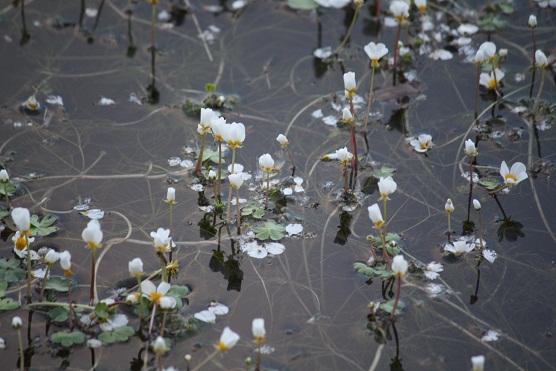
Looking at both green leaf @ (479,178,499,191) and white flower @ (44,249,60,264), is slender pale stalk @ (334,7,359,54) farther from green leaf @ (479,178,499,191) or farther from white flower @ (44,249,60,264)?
white flower @ (44,249,60,264)

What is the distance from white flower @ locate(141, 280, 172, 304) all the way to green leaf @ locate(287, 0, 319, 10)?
6.79 ft

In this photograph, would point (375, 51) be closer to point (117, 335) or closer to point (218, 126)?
point (218, 126)

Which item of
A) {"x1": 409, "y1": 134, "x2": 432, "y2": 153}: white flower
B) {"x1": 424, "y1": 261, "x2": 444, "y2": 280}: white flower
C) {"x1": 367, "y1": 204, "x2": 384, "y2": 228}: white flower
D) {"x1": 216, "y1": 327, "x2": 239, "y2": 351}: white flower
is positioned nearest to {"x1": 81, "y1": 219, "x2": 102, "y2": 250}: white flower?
{"x1": 216, "y1": 327, "x2": 239, "y2": 351}: white flower

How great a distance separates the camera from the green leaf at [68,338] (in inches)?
90.4

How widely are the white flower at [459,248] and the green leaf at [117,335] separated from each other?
1.09 meters

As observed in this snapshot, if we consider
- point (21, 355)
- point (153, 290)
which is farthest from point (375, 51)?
point (21, 355)

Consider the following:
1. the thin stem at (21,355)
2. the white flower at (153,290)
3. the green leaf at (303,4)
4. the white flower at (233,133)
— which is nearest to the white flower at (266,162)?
the white flower at (233,133)

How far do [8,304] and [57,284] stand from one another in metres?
0.16

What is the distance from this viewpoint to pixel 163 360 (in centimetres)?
227

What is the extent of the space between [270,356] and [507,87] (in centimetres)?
183

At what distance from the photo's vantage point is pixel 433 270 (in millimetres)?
2555

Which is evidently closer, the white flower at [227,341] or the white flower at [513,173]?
the white flower at [227,341]

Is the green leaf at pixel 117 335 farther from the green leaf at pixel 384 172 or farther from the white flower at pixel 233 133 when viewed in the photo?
the green leaf at pixel 384 172

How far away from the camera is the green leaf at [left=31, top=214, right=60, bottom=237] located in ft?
8.82
